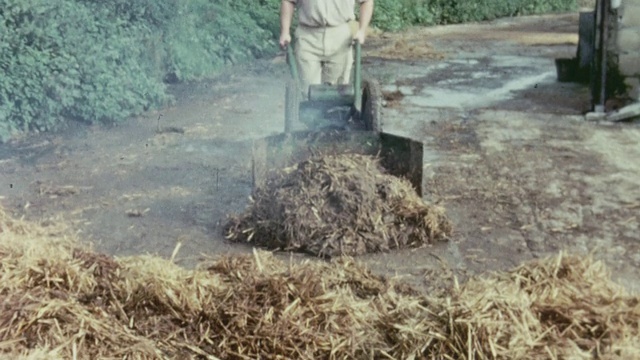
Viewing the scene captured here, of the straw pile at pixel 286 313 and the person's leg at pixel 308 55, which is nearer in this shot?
the straw pile at pixel 286 313

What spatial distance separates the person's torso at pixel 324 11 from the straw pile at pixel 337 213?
69.8 inches

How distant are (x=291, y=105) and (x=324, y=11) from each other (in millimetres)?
927

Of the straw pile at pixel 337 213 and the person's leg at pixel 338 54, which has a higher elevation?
the person's leg at pixel 338 54

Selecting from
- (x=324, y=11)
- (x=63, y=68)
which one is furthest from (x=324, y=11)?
(x=63, y=68)

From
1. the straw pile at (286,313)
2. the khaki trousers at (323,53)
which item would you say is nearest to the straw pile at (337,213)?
the straw pile at (286,313)

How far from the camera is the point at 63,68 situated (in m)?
10.6

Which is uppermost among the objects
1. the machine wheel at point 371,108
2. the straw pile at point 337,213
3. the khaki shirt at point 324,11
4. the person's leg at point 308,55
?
the khaki shirt at point 324,11

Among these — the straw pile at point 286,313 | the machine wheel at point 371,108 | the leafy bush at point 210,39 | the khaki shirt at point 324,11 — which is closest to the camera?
the straw pile at point 286,313

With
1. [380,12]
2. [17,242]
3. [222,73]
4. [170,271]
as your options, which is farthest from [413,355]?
[380,12]

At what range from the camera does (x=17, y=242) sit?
17.2 feet

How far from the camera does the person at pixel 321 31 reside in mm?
8164

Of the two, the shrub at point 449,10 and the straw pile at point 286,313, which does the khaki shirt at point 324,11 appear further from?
the shrub at point 449,10

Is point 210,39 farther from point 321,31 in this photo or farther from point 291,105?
point 291,105

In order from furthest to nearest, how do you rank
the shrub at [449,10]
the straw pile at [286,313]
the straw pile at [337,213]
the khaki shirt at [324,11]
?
1. the shrub at [449,10]
2. the khaki shirt at [324,11]
3. the straw pile at [337,213]
4. the straw pile at [286,313]
